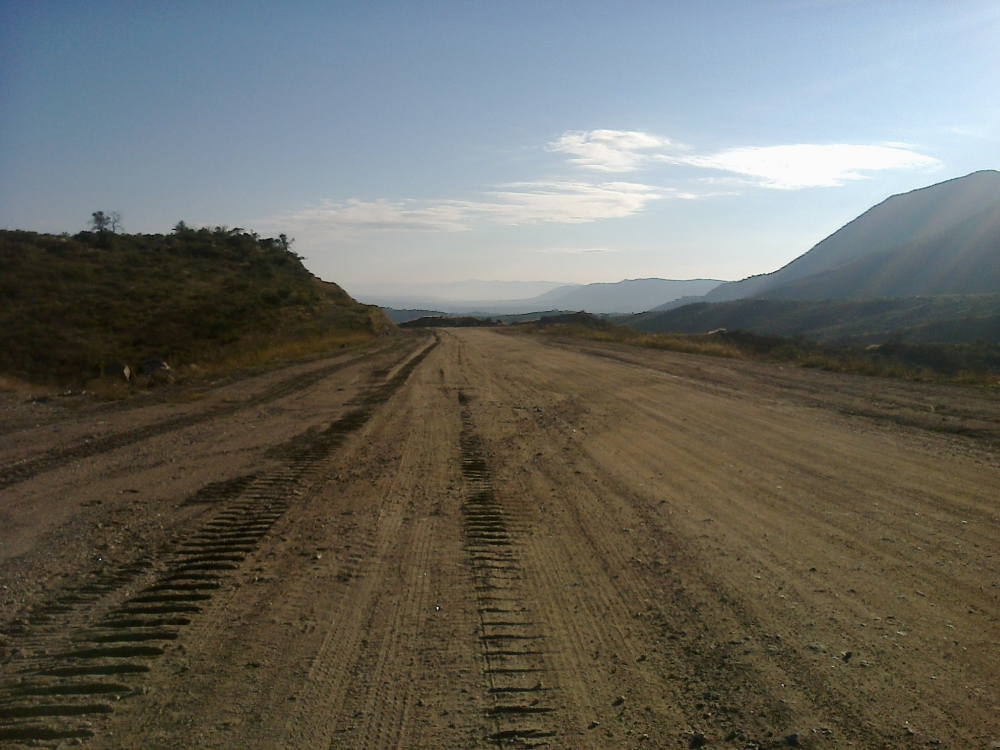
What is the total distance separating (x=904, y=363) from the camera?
24.8 m

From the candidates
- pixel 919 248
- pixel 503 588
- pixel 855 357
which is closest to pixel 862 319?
pixel 855 357

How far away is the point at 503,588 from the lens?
509 cm

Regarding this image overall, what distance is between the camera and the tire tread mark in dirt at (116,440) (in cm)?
851

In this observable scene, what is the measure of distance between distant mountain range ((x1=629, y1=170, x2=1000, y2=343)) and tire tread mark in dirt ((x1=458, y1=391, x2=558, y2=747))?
36.8m

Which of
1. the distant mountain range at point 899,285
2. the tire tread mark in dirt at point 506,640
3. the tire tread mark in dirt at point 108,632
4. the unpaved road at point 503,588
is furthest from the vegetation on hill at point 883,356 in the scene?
the tire tread mark in dirt at point 108,632

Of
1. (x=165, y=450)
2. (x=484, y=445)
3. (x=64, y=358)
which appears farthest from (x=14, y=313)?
(x=484, y=445)

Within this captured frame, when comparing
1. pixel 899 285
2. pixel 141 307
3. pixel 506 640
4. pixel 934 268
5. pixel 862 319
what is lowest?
pixel 506 640

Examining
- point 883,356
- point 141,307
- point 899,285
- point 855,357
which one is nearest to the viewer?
point 855,357

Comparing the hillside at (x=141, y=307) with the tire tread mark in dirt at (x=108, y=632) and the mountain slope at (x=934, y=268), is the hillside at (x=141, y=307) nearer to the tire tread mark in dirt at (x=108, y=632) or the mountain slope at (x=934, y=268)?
the tire tread mark in dirt at (x=108, y=632)

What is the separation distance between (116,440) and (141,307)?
31.3 m

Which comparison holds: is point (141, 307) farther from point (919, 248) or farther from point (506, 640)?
point (919, 248)

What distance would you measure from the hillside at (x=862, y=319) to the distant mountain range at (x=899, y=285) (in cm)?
11

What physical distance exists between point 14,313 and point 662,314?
88.0 metres

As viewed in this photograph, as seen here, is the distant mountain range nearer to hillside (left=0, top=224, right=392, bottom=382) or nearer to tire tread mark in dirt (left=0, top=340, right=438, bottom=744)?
hillside (left=0, top=224, right=392, bottom=382)
